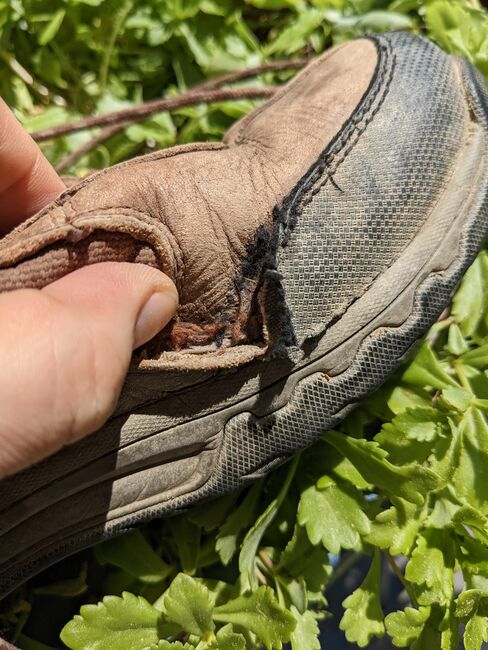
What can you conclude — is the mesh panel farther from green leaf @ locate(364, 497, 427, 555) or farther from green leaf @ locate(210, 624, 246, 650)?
green leaf @ locate(210, 624, 246, 650)

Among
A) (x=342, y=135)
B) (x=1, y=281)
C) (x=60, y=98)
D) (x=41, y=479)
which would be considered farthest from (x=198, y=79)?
(x=41, y=479)

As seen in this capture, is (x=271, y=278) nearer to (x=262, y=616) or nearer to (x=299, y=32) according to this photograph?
(x=262, y=616)

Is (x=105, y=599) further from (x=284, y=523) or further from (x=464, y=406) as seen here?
(x=464, y=406)

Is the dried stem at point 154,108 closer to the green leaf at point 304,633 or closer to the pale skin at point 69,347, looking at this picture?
the pale skin at point 69,347

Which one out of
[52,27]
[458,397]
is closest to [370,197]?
[458,397]

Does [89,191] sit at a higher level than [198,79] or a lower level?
higher

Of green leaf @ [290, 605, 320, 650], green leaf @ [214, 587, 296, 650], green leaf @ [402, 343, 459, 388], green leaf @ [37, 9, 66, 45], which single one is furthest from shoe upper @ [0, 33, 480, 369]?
green leaf @ [37, 9, 66, 45]
